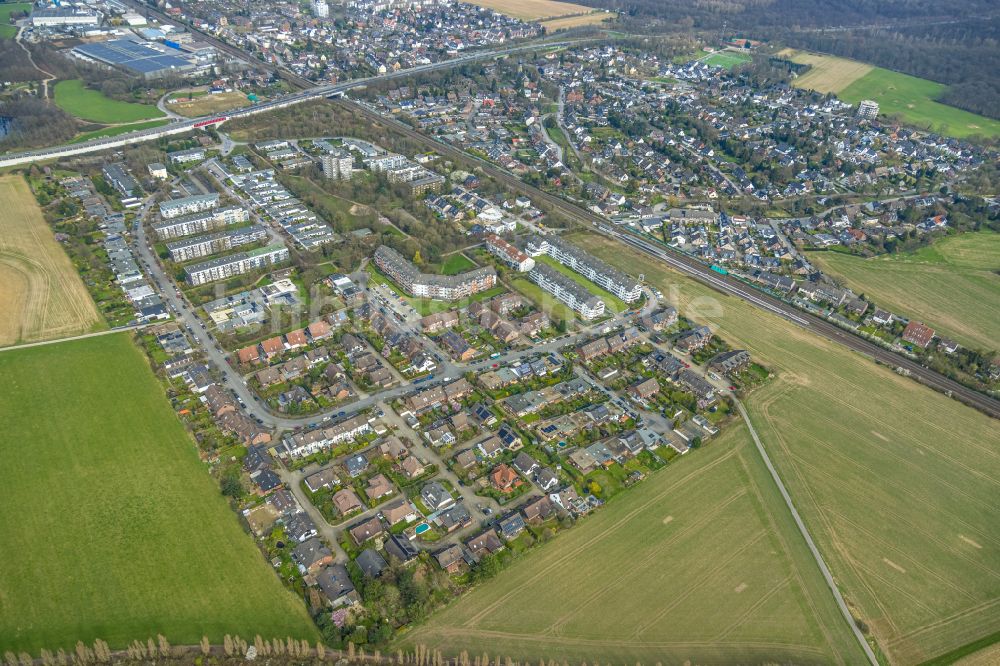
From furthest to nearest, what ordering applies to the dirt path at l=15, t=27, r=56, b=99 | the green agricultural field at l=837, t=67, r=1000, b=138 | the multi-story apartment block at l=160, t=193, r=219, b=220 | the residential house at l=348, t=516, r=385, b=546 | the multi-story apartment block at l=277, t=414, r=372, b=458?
the green agricultural field at l=837, t=67, r=1000, b=138 < the dirt path at l=15, t=27, r=56, b=99 < the multi-story apartment block at l=160, t=193, r=219, b=220 < the multi-story apartment block at l=277, t=414, r=372, b=458 < the residential house at l=348, t=516, r=385, b=546

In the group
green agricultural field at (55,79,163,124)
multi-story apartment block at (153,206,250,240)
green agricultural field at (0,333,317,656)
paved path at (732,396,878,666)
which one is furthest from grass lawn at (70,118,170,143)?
paved path at (732,396,878,666)

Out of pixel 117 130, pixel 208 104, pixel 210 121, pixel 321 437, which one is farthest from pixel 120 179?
pixel 321 437

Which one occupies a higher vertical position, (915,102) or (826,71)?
(826,71)

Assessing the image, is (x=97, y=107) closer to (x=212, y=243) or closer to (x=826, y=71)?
(x=212, y=243)

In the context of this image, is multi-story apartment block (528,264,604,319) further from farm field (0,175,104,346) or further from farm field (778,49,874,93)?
farm field (778,49,874,93)

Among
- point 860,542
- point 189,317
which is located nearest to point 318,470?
point 189,317
